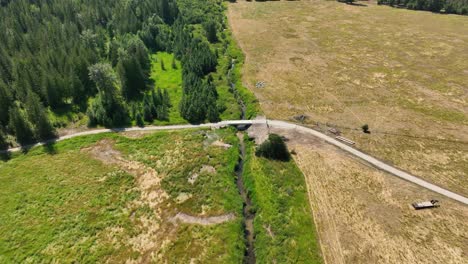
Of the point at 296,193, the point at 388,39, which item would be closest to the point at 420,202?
the point at 296,193

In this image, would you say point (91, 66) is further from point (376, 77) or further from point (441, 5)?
point (441, 5)

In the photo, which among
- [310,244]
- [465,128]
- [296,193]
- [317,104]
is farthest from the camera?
[317,104]

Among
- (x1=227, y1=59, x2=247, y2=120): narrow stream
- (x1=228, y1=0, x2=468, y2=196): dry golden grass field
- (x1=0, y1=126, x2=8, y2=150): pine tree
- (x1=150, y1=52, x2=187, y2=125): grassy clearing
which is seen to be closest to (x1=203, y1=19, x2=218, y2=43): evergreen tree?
(x1=228, y1=0, x2=468, y2=196): dry golden grass field

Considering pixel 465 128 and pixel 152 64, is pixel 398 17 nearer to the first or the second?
pixel 465 128

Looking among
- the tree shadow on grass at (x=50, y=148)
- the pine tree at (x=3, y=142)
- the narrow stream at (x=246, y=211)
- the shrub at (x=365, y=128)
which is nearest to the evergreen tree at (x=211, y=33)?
the narrow stream at (x=246, y=211)

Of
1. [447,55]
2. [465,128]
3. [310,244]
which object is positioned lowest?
[310,244]

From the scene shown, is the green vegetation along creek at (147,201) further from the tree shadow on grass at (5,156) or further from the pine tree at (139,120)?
the pine tree at (139,120)

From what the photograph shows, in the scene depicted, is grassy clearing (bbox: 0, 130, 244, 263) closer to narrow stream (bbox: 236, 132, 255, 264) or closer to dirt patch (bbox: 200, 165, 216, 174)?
dirt patch (bbox: 200, 165, 216, 174)
